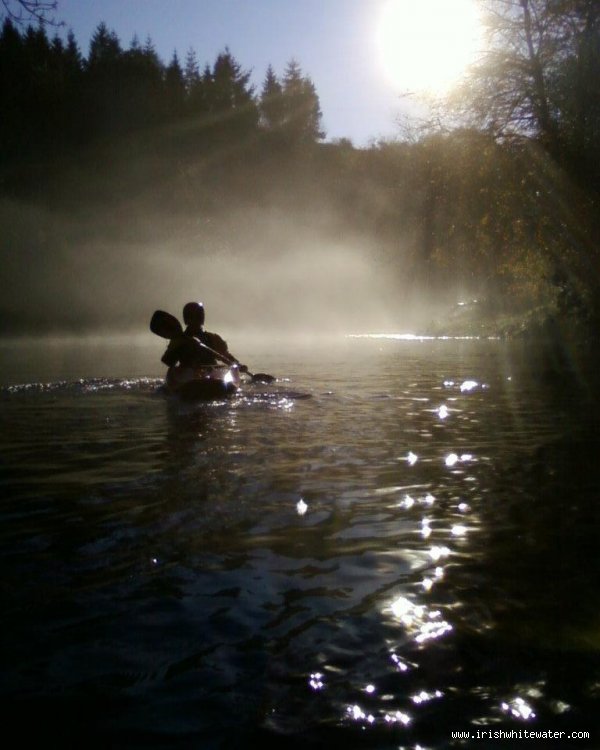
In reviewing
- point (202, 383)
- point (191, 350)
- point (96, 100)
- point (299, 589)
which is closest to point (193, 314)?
point (191, 350)

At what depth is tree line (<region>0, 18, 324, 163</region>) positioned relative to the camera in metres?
52.7

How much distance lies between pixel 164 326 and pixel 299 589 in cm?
1164

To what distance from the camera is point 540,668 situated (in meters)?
3.72

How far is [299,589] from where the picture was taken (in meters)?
4.64

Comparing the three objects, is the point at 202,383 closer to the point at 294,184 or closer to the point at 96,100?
the point at 96,100

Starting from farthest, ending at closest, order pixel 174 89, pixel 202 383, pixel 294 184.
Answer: pixel 294 184 → pixel 174 89 → pixel 202 383

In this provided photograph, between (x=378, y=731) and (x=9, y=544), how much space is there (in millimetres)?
2957

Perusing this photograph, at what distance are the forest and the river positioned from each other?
425 cm

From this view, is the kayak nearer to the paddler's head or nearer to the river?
the paddler's head

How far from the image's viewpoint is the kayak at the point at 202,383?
14.1 meters

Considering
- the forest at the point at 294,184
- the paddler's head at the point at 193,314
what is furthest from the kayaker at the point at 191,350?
the forest at the point at 294,184

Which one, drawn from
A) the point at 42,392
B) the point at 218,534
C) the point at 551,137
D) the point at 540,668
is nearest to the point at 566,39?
the point at 551,137

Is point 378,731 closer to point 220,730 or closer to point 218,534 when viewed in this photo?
point 220,730

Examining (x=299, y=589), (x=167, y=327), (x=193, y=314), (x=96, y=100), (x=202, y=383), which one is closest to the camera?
(x=299, y=589)
